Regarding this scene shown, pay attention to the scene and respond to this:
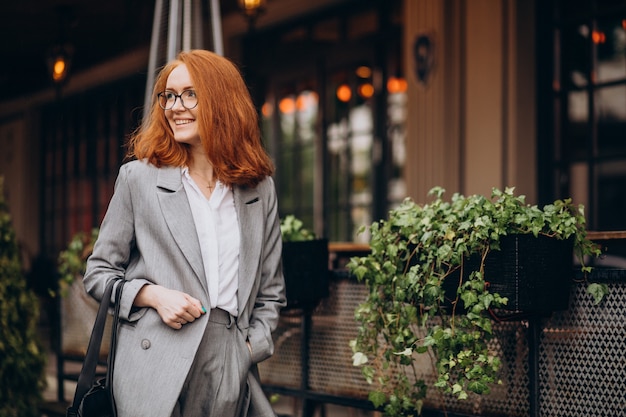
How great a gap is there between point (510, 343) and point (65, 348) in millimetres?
3255

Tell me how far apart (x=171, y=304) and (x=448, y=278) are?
3.62ft

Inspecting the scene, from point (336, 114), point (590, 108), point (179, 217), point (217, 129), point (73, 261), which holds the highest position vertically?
point (336, 114)

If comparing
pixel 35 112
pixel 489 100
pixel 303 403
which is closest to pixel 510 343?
pixel 303 403

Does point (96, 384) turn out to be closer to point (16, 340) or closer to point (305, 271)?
point (305, 271)

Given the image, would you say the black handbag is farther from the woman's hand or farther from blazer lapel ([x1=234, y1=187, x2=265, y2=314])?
blazer lapel ([x1=234, y1=187, x2=265, y2=314])

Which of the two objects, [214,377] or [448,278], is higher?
[448,278]

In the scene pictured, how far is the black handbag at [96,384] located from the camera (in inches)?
95.8

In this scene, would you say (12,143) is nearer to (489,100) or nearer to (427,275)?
(489,100)

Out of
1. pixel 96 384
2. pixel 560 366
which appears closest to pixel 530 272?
pixel 560 366

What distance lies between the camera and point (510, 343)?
3.24 m

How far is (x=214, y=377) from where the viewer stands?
249 centimetres

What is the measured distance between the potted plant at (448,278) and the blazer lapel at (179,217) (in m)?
0.94

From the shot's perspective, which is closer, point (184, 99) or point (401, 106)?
point (184, 99)

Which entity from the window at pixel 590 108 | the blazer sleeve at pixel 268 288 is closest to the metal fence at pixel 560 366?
the blazer sleeve at pixel 268 288
